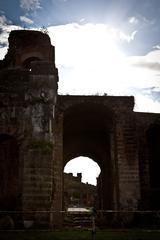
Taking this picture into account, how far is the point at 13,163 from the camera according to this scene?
16.0 m

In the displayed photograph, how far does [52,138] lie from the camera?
11547mm

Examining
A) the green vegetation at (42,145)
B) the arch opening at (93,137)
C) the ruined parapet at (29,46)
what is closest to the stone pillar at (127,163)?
the arch opening at (93,137)

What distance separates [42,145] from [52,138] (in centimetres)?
53

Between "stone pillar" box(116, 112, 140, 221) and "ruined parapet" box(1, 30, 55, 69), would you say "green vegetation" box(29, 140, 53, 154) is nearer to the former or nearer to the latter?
"stone pillar" box(116, 112, 140, 221)

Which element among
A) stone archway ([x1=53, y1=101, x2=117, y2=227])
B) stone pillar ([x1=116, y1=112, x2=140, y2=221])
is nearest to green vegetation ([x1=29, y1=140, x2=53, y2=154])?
stone archway ([x1=53, y1=101, x2=117, y2=227])

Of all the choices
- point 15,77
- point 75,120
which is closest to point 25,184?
point 15,77

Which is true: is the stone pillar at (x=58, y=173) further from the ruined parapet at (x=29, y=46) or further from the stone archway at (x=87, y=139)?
the ruined parapet at (x=29, y=46)

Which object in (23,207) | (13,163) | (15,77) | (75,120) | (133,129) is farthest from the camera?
(75,120)

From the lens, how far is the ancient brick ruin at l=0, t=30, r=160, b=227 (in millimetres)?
10945

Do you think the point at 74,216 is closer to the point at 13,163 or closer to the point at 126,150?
the point at 13,163

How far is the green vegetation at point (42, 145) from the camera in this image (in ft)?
36.5

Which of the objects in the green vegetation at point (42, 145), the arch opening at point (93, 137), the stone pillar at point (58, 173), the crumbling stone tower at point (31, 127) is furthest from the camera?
the arch opening at point (93, 137)

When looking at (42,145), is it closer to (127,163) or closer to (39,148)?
(39,148)

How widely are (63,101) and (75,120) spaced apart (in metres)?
3.06
